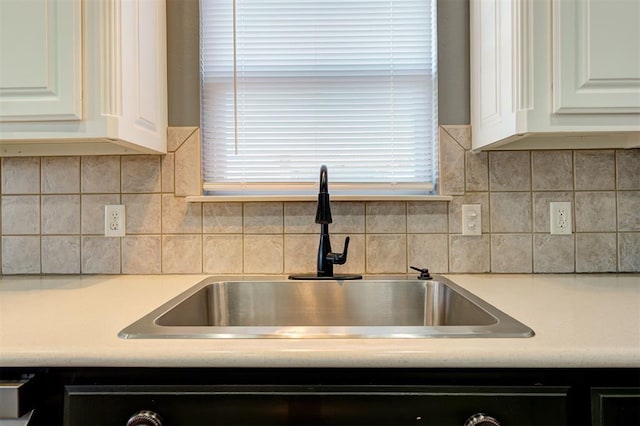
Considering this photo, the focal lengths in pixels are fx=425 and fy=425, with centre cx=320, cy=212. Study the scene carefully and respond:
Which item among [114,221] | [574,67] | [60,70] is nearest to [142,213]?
[114,221]

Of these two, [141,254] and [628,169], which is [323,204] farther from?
[628,169]

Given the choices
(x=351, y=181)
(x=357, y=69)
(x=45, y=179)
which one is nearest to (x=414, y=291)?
(x=351, y=181)

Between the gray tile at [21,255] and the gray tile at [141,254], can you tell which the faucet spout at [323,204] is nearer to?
the gray tile at [141,254]

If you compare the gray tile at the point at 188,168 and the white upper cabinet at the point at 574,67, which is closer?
the white upper cabinet at the point at 574,67

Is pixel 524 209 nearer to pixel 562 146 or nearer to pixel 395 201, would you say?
pixel 562 146

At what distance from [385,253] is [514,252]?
0.42 m

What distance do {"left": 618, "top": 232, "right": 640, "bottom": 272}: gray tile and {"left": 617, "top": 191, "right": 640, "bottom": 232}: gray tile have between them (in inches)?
0.9

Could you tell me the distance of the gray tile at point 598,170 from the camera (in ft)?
4.49

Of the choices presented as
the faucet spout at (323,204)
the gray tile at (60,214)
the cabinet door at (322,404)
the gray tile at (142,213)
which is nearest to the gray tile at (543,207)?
the faucet spout at (323,204)

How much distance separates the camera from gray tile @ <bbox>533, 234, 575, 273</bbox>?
1373 millimetres

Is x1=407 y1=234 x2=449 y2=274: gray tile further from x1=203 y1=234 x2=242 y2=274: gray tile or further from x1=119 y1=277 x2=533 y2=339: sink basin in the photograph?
x1=203 y1=234 x2=242 y2=274: gray tile

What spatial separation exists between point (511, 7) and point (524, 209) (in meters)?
0.62

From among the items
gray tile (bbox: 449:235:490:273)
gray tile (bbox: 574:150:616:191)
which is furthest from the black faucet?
gray tile (bbox: 574:150:616:191)

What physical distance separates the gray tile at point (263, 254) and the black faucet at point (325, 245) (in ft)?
0.34
